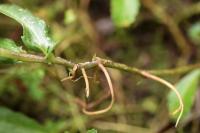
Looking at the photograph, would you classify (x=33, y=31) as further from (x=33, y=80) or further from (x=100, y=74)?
(x=100, y=74)

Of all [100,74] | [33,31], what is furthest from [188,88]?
[33,31]

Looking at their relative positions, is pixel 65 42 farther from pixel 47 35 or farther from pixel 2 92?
pixel 47 35

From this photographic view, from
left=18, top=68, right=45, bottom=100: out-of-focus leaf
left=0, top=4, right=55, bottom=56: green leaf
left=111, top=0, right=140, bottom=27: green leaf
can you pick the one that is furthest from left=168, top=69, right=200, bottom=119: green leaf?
left=0, top=4, right=55, bottom=56: green leaf

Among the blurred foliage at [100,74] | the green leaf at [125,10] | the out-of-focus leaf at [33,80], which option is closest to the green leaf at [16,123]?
the blurred foliage at [100,74]

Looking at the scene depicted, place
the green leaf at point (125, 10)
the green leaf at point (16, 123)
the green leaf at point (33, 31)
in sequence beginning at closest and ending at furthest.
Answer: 1. the green leaf at point (33, 31)
2. the green leaf at point (16, 123)
3. the green leaf at point (125, 10)

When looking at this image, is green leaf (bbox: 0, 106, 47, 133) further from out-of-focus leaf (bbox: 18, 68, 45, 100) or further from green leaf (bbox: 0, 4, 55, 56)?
green leaf (bbox: 0, 4, 55, 56)

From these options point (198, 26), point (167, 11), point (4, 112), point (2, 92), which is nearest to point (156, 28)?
point (167, 11)

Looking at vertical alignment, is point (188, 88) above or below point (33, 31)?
above

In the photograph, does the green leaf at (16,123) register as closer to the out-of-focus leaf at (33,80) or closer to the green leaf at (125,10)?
the out-of-focus leaf at (33,80)
